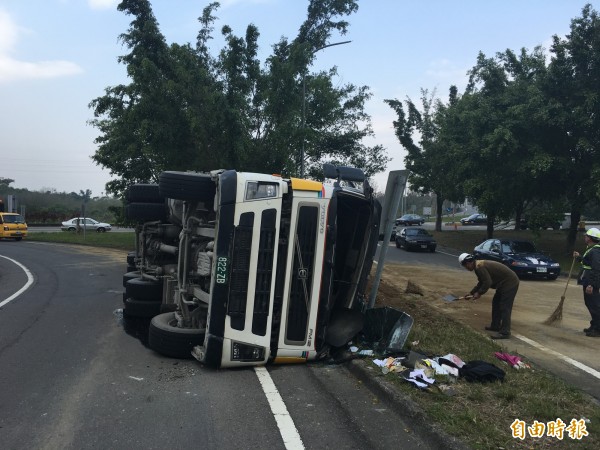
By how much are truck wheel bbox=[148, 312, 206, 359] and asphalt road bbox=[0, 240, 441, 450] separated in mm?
117

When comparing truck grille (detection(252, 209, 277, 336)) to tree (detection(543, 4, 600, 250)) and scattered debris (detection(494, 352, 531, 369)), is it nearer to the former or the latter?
scattered debris (detection(494, 352, 531, 369))

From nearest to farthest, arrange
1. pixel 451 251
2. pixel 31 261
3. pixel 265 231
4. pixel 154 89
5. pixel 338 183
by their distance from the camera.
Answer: pixel 265 231, pixel 338 183, pixel 154 89, pixel 31 261, pixel 451 251

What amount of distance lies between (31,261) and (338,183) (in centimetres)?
1782

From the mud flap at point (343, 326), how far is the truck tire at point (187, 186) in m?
2.30

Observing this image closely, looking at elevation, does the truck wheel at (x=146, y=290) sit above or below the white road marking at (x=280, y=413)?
above

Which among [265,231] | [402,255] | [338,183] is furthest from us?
[402,255]

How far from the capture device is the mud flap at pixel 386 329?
6091 mm

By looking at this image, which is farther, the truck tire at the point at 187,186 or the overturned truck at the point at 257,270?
the truck tire at the point at 187,186

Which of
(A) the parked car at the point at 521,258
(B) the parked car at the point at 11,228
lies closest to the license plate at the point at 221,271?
(A) the parked car at the point at 521,258

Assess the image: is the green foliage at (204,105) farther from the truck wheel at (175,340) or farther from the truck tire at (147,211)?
the truck wheel at (175,340)

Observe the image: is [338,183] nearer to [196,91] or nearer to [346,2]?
[196,91]

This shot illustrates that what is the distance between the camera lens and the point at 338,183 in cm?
663

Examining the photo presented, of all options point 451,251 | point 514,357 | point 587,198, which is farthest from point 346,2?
point 514,357

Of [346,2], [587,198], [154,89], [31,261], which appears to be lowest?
[31,261]
